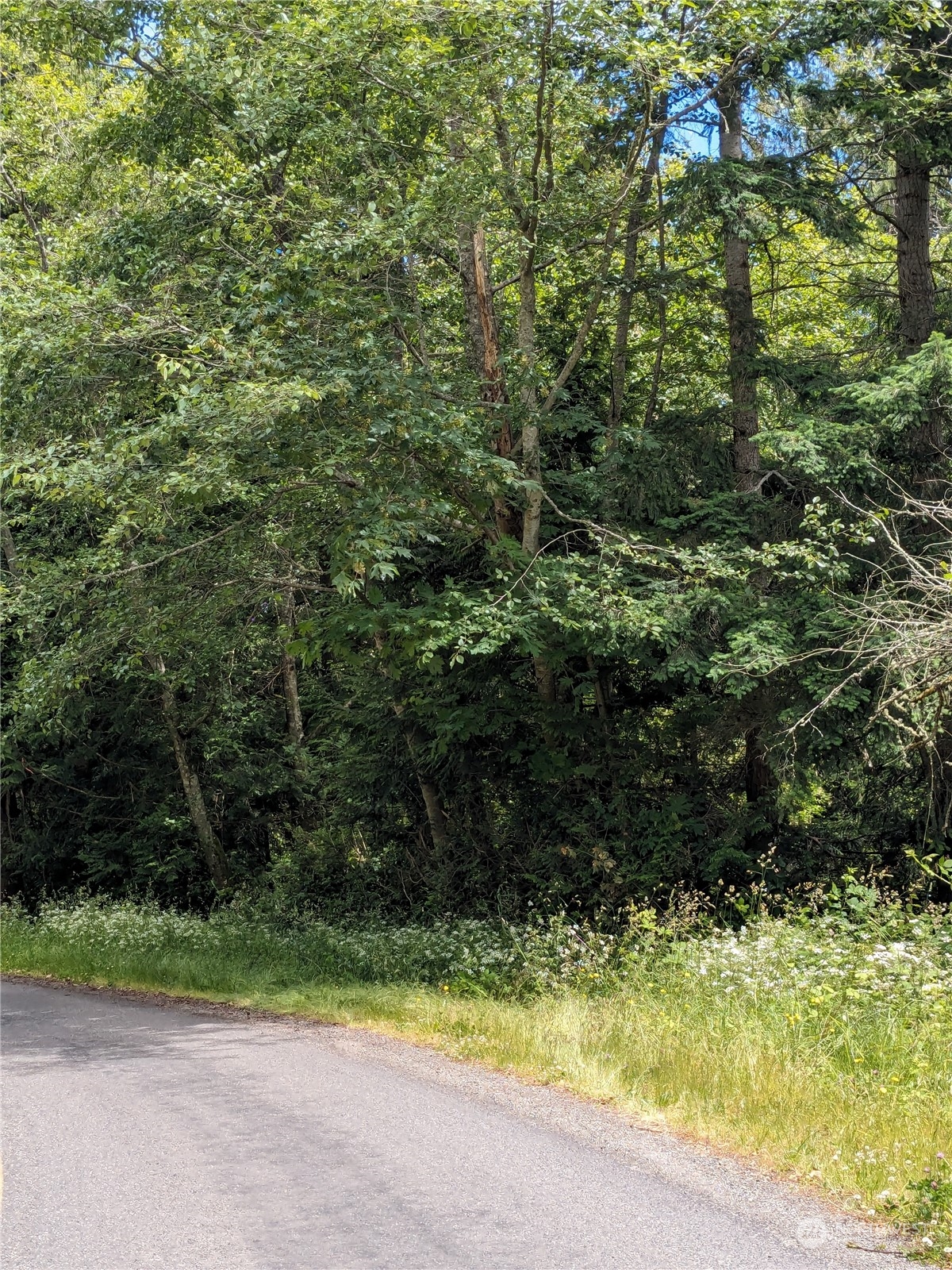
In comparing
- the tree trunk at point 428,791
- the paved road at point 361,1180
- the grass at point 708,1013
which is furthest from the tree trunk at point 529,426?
the paved road at point 361,1180

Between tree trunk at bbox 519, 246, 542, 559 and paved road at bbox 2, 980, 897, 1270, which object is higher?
tree trunk at bbox 519, 246, 542, 559

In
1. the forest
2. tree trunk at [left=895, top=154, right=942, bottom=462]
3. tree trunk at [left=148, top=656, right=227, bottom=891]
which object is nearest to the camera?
the forest

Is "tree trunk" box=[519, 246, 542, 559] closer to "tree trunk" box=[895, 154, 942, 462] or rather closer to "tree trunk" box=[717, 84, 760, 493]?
"tree trunk" box=[717, 84, 760, 493]

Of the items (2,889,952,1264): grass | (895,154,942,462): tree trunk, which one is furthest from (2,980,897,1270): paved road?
(895,154,942,462): tree trunk

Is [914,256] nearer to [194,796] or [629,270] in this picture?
[629,270]

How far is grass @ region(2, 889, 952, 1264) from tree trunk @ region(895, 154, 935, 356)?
22.8ft

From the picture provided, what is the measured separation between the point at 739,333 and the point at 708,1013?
8.28 metres

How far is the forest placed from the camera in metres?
10.6

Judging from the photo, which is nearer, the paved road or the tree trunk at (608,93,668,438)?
the paved road

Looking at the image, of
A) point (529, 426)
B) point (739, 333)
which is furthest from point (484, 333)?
point (739, 333)

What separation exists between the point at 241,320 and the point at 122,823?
14155 mm

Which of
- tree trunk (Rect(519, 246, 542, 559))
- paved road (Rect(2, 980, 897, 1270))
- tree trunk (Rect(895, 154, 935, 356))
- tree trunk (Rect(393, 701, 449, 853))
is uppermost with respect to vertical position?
tree trunk (Rect(895, 154, 935, 356))

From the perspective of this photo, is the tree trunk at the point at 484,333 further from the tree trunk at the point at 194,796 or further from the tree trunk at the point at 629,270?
the tree trunk at the point at 194,796

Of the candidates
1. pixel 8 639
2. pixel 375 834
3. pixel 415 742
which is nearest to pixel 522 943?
pixel 415 742
